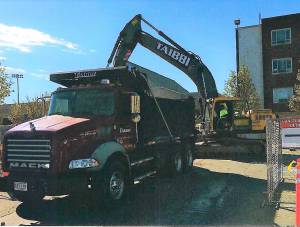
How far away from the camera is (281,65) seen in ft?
163

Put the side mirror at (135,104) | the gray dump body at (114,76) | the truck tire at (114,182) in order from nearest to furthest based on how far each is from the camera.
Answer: the truck tire at (114,182), the side mirror at (135,104), the gray dump body at (114,76)

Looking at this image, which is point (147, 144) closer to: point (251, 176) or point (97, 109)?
point (97, 109)

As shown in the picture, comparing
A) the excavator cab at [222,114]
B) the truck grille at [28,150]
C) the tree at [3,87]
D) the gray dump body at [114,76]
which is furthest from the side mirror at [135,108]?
the tree at [3,87]

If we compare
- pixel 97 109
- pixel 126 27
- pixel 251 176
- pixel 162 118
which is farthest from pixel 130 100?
pixel 126 27

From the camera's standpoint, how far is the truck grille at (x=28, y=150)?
9.38 metres

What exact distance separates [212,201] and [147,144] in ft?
9.03

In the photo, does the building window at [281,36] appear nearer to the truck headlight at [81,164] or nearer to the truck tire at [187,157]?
the truck tire at [187,157]

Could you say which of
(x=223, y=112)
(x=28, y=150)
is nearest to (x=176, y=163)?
(x=28, y=150)

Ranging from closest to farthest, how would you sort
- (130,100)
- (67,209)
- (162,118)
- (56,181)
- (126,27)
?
1. (56,181)
2. (67,209)
3. (130,100)
4. (162,118)
5. (126,27)

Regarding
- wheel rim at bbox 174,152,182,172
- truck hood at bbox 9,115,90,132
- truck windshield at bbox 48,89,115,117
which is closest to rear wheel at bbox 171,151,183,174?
wheel rim at bbox 174,152,182,172

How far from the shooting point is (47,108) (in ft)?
40.8

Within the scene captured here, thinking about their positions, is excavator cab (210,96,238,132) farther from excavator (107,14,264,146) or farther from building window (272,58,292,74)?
building window (272,58,292,74)

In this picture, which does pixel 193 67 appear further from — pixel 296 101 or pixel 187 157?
pixel 296 101

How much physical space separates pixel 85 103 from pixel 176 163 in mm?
5212
